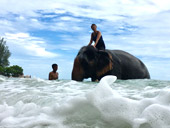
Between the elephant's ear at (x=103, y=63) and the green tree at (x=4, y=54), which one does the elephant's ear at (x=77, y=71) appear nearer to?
the elephant's ear at (x=103, y=63)

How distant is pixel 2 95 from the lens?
4.13m

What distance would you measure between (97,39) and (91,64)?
2.71ft

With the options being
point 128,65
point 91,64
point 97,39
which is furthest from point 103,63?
point 128,65

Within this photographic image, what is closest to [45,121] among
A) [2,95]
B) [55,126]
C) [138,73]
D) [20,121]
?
[55,126]

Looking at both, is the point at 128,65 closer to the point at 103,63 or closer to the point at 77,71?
the point at 103,63

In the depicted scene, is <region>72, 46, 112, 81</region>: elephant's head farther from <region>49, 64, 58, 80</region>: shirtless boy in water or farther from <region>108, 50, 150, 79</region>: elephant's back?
<region>49, 64, 58, 80</region>: shirtless boy in water

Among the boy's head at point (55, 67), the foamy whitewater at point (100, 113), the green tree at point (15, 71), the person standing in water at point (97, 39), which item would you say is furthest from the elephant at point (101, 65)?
the green tree at point (15, 71)

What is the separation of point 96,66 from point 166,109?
222 inches

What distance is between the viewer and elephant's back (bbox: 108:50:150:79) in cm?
861

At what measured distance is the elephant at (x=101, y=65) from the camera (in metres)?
7.32

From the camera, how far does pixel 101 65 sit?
7.86 m

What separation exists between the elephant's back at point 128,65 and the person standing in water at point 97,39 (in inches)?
23.4

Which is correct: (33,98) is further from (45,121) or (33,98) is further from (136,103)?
(136,103)

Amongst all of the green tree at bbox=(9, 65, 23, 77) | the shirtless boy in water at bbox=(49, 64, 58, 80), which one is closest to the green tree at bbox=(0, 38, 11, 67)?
the green tree at bbox=(9, 65, 23, 77)
